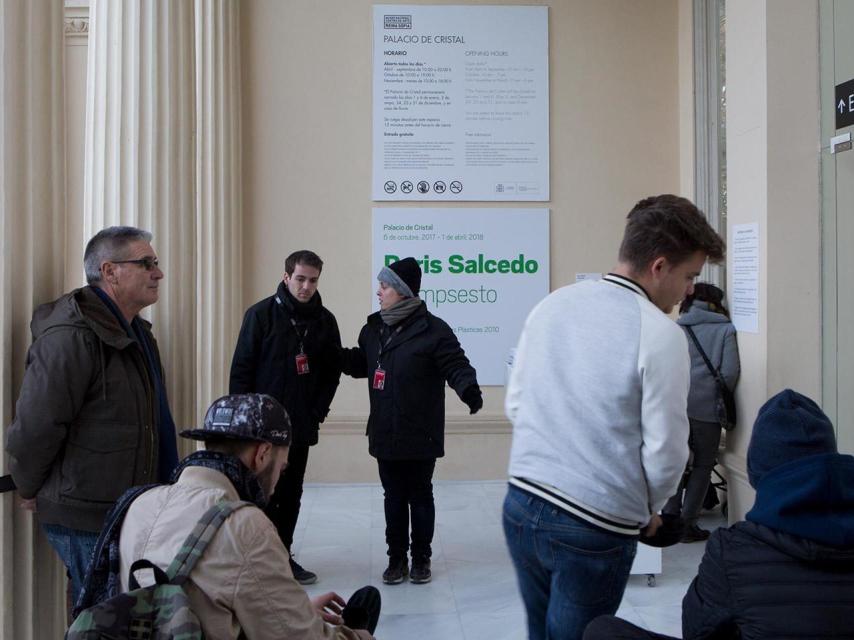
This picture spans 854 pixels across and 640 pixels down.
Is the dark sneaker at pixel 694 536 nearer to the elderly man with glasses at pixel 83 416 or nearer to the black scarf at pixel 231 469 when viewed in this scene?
the elderly man with glasses at pixel 83 416

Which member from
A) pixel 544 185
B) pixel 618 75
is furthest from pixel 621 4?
pixel 544 185

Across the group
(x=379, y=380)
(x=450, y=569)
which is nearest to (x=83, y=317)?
(x=379, y=380)

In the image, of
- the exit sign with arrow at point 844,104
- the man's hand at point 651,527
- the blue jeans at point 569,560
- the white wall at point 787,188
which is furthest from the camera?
the white wall at point 787,188

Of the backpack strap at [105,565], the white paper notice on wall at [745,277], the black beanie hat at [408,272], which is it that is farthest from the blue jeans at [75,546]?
the white paper notice on wall at [745,277]

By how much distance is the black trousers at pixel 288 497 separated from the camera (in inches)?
198

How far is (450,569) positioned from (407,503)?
58 cm

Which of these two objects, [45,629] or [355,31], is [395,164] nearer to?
[355,31]

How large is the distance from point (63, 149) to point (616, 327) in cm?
219

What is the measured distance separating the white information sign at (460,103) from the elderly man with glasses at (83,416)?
4681mm

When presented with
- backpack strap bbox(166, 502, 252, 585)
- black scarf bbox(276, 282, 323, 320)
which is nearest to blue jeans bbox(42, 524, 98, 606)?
backpack strap bbox(166, 502, 252, 585)

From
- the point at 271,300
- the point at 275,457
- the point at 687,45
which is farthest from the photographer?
the point at 687,45

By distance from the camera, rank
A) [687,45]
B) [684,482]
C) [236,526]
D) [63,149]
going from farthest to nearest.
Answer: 1. [687,45]
2. [684,482]
3. [63,149]
4. [236,526]

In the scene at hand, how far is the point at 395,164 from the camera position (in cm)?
767

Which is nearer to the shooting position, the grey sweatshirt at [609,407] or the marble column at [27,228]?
the grey sweatshirt at [609,407]
